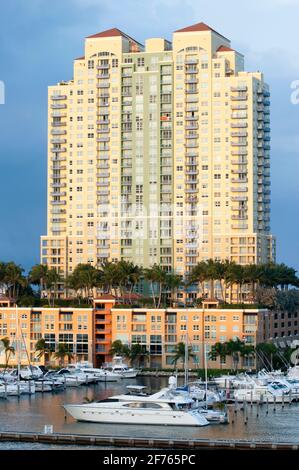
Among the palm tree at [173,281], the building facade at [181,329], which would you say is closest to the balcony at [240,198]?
the palm tree at [173,281]

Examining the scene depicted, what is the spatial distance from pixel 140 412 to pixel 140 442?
12.5 m

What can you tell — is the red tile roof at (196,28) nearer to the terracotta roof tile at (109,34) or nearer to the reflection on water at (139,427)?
the terracotta roof tile at (109,34)

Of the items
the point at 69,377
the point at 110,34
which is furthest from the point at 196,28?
the point at 69,377

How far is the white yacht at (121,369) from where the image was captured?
116188mm

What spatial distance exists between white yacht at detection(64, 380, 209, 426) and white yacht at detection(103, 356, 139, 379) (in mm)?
38747

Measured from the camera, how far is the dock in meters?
60.9

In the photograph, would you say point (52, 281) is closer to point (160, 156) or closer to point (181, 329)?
point (181, 329)

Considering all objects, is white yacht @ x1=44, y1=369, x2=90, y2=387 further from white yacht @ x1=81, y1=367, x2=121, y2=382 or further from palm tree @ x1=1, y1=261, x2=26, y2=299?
palm tree @ x1=1, y1=261, x2=26, y2=299

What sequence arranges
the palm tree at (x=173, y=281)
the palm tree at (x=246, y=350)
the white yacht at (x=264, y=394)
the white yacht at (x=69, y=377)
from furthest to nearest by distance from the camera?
the palm tree at (x=173, y=281)
the palm tree at (x=246, y=350)
the white yacht at (x=69, y=377)
the white yacht at (x=264, y=394)

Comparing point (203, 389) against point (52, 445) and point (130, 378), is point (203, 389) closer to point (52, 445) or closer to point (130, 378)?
point (130, 378)

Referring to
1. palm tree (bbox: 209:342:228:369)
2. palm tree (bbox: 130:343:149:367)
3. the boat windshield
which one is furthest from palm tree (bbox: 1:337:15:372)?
the boat windshield

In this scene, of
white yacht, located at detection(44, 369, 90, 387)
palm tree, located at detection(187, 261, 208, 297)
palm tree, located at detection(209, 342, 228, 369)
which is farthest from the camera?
palm tree, located at detection(187, 261, 208, 297)

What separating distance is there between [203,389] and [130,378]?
20.7m

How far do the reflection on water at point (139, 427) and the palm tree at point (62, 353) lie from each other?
23767mm
